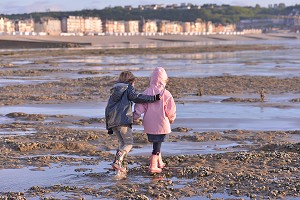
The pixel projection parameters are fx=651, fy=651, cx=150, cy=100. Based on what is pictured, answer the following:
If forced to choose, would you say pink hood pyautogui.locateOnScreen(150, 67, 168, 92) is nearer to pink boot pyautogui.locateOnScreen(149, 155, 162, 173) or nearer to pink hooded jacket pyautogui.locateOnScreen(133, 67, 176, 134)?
pink hooded jacket pyautogui.locateOnScreen(133, 67, 176, 134)

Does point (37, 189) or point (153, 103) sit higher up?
point (153, 103)

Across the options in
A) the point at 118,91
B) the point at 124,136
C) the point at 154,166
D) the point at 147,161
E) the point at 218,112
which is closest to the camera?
the point at 118,91

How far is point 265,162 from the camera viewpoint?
921 centimetres

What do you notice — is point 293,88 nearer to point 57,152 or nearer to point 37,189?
point 57,152

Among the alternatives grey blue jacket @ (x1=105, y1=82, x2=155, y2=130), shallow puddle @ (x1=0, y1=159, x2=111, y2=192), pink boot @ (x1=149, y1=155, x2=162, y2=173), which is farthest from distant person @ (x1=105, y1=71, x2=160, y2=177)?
shallow puddle @ (x1=0, y1=159, x2=111, y2=192)

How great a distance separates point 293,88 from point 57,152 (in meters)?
13.3

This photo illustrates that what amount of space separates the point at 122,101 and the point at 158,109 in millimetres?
524

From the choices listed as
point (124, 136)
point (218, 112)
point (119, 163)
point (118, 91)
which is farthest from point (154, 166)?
point (218, 112)

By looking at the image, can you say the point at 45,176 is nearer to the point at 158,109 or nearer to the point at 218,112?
the point at 158,109

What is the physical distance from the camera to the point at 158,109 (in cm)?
890

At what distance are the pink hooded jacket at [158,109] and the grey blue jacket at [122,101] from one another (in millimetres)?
159

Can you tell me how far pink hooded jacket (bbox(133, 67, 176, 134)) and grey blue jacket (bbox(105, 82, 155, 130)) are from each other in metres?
0.16

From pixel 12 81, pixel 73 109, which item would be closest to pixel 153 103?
pixel 73 109

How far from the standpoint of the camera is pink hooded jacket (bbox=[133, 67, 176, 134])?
8883 mm
